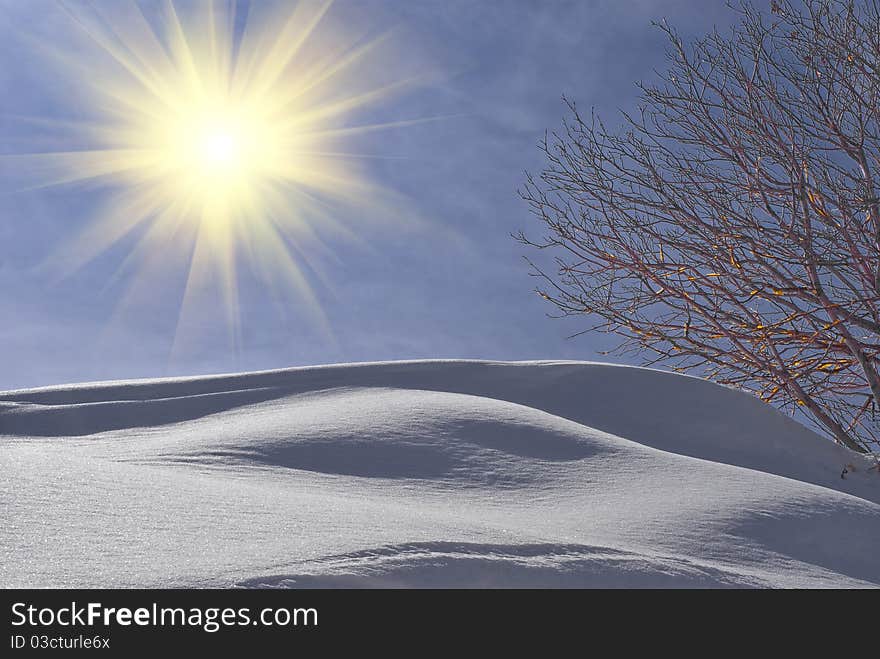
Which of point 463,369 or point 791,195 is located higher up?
point 791,195

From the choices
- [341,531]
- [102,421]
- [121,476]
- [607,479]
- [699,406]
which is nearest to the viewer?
[341,531]

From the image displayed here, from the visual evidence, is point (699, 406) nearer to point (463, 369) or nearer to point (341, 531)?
point (463, 369)

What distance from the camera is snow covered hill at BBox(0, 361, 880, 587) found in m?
1.45

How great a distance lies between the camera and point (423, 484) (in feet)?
7.70

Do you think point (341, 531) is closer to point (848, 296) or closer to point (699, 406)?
point (699, 406)

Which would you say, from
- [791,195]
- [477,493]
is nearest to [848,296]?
[791,195]

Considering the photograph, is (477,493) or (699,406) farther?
(699,406)

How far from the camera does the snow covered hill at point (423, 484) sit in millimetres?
1450

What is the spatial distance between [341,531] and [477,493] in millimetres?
799
